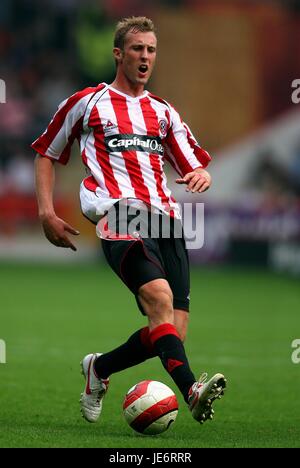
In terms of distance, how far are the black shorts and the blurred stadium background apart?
6.78 meters

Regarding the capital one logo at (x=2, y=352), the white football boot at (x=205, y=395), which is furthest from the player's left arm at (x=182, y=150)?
the capital one logo at (x=2, y=352)

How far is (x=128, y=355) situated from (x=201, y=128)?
15.4 meters

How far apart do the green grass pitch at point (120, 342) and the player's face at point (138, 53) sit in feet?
6.27

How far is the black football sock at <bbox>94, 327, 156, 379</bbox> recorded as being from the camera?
6.29m

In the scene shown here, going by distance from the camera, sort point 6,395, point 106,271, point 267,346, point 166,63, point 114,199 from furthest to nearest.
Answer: point 166,63 → point 106,271 → point 267,346 → point 6,395 → point 114,199

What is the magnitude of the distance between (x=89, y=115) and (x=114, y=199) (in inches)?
20.5

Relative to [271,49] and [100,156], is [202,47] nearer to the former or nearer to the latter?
[271,49]

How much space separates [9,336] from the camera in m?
10.6

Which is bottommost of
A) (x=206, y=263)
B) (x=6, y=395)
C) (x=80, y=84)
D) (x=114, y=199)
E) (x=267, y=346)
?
(x=206, y=263)

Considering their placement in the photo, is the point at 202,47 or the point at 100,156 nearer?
the point at 100,156

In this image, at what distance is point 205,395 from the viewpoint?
5.42 metres

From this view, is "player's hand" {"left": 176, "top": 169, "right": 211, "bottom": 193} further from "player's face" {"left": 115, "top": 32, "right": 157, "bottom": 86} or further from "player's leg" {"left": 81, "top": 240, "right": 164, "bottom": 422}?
"player's face" {"left": 115, "top": 32, "right": 157, "bottom": 86}

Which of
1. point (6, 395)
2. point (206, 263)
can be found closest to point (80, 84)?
point (206, 263)

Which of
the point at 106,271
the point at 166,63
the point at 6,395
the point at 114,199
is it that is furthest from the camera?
the point at 166,63
